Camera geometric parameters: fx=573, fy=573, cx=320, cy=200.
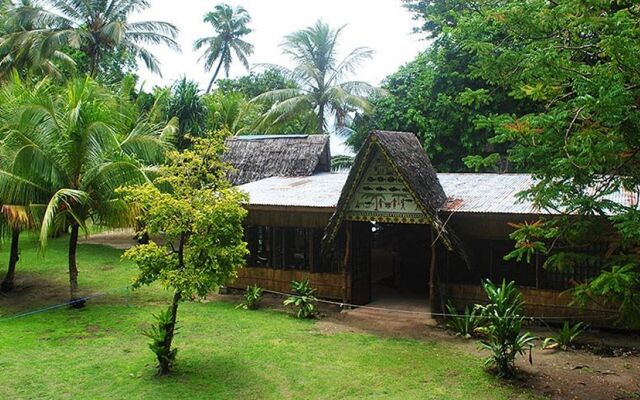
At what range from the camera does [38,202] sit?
11906 millimetres

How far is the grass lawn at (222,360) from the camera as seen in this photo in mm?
7734

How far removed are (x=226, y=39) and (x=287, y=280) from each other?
2825 cm

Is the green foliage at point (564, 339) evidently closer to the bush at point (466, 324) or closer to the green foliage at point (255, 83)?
the bush at point (466, 324)

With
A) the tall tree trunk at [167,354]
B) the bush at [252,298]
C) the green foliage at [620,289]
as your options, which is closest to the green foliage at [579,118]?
the green foliage at [620,289]

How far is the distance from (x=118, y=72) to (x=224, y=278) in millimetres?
27598

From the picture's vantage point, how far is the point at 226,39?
37.7m

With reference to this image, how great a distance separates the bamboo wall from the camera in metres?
12.3

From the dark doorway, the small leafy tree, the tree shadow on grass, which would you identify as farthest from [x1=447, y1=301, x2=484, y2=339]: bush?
the small leafy tree

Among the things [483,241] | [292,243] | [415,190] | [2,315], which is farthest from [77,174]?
[483,241]

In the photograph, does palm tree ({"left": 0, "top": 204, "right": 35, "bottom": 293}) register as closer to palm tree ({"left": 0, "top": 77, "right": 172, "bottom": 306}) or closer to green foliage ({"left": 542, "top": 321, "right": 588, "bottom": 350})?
palm tree ({"left": 0, "top": 77, "right": 172, "bottom": 306})

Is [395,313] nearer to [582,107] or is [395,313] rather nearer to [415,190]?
[415,190]

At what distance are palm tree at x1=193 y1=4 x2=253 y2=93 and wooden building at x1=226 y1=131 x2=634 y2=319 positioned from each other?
978 inches

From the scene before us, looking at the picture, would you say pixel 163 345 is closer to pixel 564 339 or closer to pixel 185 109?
pixel 564 339

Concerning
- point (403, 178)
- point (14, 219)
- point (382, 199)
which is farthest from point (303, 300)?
point (14, 219)
